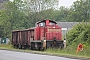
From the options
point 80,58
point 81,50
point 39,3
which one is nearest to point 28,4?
point 39,3

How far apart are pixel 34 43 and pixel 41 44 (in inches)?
109

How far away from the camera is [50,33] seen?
43000 millimetres

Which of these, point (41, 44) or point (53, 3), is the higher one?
point (53, 3)

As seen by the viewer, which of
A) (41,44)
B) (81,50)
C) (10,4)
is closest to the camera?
(81,50)

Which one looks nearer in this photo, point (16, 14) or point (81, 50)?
point (81, 50)

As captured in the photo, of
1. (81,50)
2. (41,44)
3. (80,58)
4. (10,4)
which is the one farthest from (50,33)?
(10,4)

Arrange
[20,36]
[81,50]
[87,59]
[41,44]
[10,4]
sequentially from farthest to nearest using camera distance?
[10,4]
[20,36]
[41,44]
[81,50]
[87,59]

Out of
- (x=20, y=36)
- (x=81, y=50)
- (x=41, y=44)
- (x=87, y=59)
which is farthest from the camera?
(x=20, y=36)

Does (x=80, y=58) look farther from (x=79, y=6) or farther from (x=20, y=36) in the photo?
(x=79, y=6)

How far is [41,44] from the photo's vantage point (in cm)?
4166

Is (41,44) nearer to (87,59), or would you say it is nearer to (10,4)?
(87,59)

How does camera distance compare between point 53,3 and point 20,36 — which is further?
point 53,3

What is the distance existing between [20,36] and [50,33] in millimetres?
10714

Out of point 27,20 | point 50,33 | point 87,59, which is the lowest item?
point 87,59
